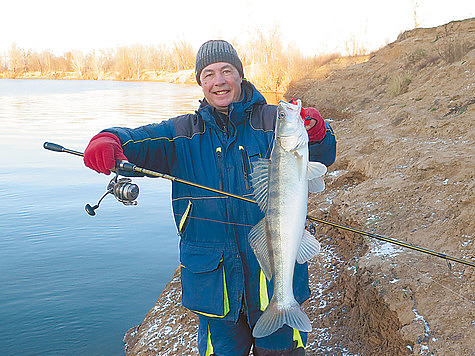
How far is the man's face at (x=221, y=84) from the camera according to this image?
2.96m

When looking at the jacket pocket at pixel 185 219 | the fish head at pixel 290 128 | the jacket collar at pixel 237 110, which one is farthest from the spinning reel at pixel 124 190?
the fish head at pixel 290 128

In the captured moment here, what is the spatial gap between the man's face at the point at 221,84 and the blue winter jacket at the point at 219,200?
10 cm

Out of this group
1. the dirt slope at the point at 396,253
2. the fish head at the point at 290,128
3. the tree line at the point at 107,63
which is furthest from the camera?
the tree line at the point at 107,63

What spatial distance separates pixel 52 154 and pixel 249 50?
21396mm

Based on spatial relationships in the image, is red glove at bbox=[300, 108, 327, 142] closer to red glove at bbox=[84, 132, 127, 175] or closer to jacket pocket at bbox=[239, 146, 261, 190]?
jacket pocket at bbox=[239, 146, 261, 190]

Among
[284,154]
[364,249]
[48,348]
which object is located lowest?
[48,348]

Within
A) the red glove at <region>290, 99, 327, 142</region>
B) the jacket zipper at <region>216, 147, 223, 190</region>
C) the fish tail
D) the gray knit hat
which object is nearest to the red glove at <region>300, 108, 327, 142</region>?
the red glove at <region>290, 99, 327, 142</region>

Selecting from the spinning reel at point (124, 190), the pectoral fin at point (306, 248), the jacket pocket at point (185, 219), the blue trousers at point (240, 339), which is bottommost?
the blue trousers at point (240, 339)

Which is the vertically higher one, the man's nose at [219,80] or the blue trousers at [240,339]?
the man's nose at [219,80]

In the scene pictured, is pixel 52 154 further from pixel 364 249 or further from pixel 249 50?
pixel 249 50

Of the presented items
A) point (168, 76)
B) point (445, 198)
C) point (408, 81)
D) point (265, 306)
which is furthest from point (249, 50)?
point (168, 76)

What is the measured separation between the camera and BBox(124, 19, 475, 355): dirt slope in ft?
10.6

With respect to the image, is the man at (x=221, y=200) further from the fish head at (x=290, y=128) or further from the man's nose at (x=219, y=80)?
the fish head at (x=290, y=128)

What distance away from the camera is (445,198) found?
463 centimetres
